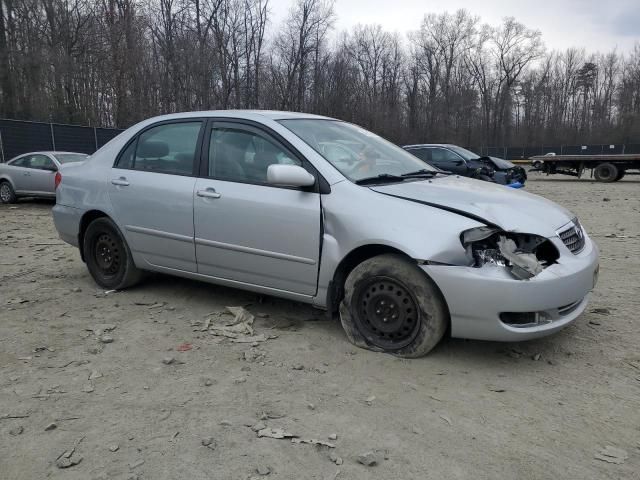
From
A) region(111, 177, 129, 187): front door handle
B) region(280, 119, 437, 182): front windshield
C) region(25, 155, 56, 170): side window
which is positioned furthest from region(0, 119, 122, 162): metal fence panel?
region(280, 119, 437, 182): front windshield

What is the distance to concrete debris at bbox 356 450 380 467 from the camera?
7.29 feet

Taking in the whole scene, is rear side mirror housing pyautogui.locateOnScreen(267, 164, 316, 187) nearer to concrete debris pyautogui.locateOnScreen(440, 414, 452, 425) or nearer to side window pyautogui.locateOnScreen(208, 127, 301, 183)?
side window pyautogui.locateOnScreen(208, 127, 301, 183)

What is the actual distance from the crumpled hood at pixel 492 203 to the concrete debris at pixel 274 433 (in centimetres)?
164

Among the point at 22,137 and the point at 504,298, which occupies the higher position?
the point at 22,137

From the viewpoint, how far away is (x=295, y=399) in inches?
110

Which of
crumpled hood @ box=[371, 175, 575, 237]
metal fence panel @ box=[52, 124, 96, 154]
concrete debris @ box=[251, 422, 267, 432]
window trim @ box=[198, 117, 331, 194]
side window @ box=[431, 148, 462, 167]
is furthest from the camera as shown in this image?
metal fence panel @ box=[52, 124, 96, 154]

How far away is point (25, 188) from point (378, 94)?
1823 inches

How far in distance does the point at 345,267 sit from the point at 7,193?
13.0 m

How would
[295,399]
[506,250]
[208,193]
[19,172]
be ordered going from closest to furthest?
[295,399] < [506,250] < [208,193] < [19,172]

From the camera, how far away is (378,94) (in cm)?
5453

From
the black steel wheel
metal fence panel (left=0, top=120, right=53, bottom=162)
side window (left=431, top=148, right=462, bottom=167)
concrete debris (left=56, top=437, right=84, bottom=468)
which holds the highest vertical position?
metal fence panel (left=0, top=120, right=53, bottom=162)

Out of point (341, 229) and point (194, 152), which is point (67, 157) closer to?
point (194, 152)

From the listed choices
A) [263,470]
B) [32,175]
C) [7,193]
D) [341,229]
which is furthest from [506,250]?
[7,193]

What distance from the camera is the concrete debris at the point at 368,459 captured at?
222 cm
